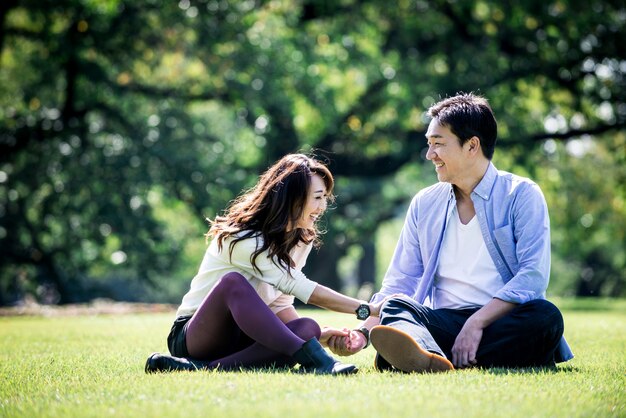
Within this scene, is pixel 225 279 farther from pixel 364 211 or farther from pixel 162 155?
pixel 364 211

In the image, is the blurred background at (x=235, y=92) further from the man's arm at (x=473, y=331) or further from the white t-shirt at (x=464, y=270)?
the man's arm at (x=473, y=331)

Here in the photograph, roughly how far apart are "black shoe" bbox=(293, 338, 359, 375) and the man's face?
1.52 meters

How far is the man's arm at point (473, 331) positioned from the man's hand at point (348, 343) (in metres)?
0.59

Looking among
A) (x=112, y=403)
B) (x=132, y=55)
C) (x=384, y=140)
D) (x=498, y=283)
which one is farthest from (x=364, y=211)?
(x=112, y=403)

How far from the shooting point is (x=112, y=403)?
3742 mm

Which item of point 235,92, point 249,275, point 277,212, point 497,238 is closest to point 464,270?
point 497,238

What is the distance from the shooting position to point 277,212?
17.1ft

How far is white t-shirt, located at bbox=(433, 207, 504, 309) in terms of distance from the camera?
5383 mm

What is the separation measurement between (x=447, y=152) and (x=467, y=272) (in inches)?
31.8

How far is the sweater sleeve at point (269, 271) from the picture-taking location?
511 centimetres

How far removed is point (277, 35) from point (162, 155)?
3.97m

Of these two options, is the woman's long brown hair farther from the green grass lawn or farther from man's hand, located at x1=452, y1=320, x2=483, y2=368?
man's hand, located at x1=452, y1=320, x2=483, y2=368

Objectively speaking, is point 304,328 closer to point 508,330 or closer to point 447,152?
point 508,330

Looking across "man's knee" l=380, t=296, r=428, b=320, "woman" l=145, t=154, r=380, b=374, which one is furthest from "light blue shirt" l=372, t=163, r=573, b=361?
"woman" l=145, t=154, r=380, b=374
